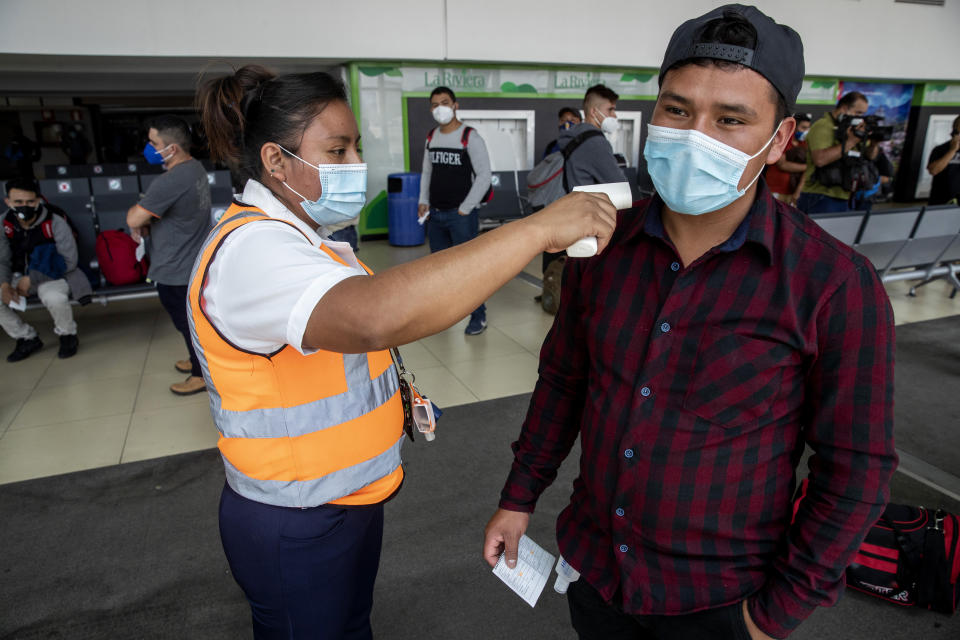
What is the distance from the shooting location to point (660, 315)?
110 centimetres

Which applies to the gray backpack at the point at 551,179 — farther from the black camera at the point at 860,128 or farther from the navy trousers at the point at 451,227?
the black camera at the point at 860,128

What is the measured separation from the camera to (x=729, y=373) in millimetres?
1039

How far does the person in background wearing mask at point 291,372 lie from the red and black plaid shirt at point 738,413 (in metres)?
0.27

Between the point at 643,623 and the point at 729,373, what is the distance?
0.59m

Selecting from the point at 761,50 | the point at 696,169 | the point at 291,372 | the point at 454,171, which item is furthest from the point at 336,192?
the point at 454,171

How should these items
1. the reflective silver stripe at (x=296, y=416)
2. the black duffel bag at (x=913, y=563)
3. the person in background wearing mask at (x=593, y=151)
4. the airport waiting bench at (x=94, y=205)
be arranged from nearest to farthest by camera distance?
the reflective silver stripe at (x=296, y=416), the black duffel bag at (x=913, y=563), the person in background wearing mask at (x=593, y=151), the airport waiting bench at (x=94, y=205)

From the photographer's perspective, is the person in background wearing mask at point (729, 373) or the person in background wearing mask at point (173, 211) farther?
the person in background wearing mask at point (173, 211)

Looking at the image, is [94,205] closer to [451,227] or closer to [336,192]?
[451,227]

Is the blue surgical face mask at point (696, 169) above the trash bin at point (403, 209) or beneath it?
above

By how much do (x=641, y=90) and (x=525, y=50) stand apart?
9.44 ft

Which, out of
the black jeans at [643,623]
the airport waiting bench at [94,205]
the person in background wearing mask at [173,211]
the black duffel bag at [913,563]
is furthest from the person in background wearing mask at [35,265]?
the black duffel bag at [913,563]

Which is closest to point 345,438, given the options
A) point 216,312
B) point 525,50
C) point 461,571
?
point 216,312

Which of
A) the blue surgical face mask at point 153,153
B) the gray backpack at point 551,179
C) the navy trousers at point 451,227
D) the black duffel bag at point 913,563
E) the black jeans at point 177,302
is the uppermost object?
the blue surgical face mask at point 153,153

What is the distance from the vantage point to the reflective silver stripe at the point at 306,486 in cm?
125
